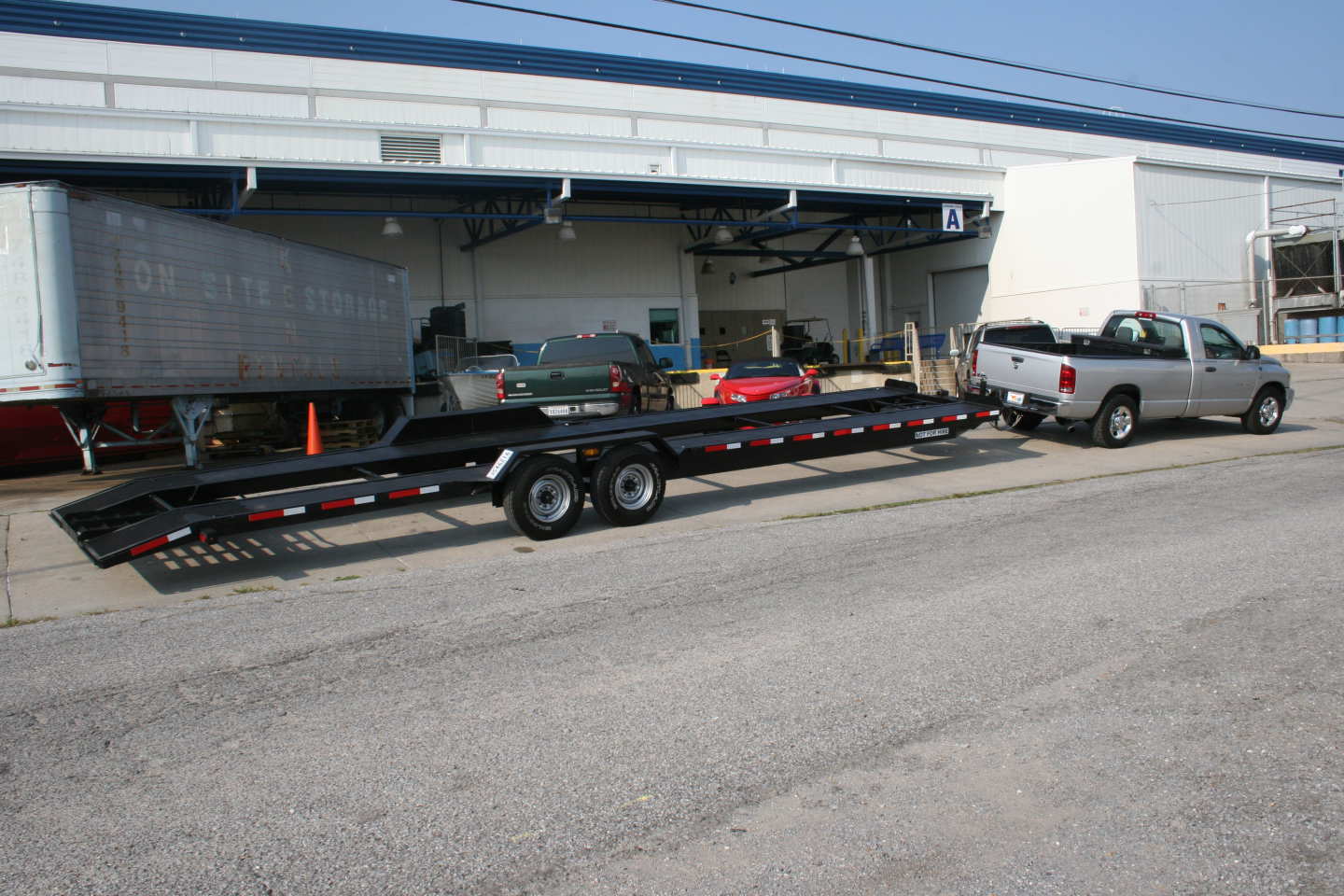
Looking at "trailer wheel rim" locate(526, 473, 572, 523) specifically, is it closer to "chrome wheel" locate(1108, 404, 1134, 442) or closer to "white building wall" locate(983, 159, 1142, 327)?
"chrome wheel" locate(1108, 404, 1134, 442)

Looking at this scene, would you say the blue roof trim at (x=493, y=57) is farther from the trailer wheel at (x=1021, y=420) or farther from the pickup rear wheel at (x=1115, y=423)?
the pickup rear wheel at (x=1115, y=423)

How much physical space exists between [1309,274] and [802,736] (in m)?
36.3

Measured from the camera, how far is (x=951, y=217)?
30984 mm

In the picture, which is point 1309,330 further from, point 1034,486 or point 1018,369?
point 1034,486

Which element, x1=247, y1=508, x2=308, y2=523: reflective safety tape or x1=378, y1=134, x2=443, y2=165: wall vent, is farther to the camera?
x1=378, y1=134, x2=443, y2=165: wall vent

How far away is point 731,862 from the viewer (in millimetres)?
3422

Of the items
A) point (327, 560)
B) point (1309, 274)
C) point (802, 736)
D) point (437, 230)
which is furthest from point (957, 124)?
point (802, 736)

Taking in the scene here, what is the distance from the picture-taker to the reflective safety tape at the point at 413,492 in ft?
28.1

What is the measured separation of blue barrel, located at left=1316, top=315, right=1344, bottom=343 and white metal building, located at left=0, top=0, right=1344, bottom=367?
1.84 m

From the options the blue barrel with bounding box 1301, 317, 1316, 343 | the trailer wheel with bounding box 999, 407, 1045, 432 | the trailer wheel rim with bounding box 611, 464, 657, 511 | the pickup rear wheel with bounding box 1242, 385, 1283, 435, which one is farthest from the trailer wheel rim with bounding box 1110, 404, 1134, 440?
the blue barrel with bounding box 1301, 317, 1316, 343

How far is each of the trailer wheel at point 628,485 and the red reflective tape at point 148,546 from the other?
3.74 metres

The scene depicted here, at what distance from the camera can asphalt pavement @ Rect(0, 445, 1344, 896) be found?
3449 millimetres

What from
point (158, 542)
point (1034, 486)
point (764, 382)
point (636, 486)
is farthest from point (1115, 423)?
point (158, 542)

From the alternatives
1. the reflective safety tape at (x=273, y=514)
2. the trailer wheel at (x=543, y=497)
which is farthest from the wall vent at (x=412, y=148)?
the reflective safety tape at (x=273, y=514)
